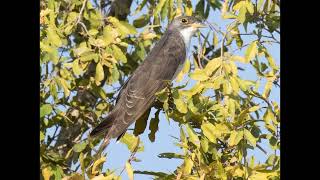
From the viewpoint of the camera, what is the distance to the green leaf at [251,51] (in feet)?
20.2

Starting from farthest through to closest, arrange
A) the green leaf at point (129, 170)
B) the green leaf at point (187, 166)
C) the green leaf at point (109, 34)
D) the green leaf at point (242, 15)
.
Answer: the green leaf at point (109, 34), the green leaf at point (242, 15), the green leaf at point (187, 166), the green leaf at point (129, 170)

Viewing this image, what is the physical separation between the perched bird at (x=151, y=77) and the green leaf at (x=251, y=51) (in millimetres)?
765

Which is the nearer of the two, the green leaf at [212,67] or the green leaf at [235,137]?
the green leaf at [235,137]

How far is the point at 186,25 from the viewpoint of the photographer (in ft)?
28.3

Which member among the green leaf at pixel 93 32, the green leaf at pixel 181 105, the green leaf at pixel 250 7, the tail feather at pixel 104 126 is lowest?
the tail feather at pixel 104 126

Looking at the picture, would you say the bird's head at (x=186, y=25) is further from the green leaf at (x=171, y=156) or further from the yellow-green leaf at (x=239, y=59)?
the green leaf at (x=171, y=156)

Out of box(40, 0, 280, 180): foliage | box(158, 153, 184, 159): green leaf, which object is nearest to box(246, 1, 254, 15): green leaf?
box(40, 0, 280, 180): foliage

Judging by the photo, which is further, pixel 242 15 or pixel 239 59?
pixel 242 15

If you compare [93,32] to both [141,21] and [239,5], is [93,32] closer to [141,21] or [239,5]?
[141,21]

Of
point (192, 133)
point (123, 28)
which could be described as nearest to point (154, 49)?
point (123, 28)

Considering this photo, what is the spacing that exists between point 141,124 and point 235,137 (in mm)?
1559

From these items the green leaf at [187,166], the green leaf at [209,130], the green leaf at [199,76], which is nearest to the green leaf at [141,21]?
the green leaf at [199,76]

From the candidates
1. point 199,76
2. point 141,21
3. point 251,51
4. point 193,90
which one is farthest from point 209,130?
point 141,21
